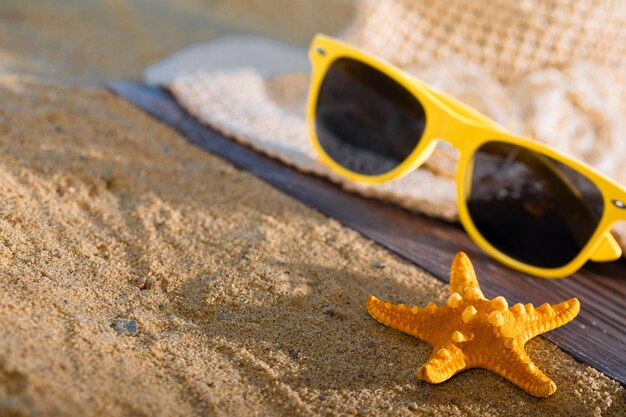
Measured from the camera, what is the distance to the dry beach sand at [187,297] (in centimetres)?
84

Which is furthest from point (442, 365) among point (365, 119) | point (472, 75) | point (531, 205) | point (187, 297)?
point (472, 75)

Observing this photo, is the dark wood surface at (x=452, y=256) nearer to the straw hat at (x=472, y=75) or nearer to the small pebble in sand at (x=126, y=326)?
the straw hat at (x=472, y=75)

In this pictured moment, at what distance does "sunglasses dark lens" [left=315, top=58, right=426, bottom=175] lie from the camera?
1.48 metres

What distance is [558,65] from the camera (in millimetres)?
1847

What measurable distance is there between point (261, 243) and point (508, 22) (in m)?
1.06

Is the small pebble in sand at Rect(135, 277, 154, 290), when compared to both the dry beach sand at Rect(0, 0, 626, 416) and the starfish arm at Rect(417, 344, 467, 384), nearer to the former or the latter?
the dry beach sand at Rect(0, 0, 626, 416)

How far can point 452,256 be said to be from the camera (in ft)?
Result: 4.32

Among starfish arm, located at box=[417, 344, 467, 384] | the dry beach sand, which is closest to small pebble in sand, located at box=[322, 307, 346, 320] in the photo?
the dry beach sand

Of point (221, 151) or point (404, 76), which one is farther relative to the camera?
point (221, 151)

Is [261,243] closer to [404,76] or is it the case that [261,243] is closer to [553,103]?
[404,76]

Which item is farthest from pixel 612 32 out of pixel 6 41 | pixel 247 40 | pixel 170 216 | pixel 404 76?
pixel 6 41

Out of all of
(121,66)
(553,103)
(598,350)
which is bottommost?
(598,350)

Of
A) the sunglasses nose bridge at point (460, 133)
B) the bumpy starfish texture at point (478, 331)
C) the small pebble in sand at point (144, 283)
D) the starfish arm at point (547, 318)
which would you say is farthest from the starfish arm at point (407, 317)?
the sunglasses nose bridge at point (460, 133)

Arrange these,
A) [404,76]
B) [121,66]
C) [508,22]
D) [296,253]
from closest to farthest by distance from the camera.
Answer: [296,253], [404,76], [508,22], [121,66]
